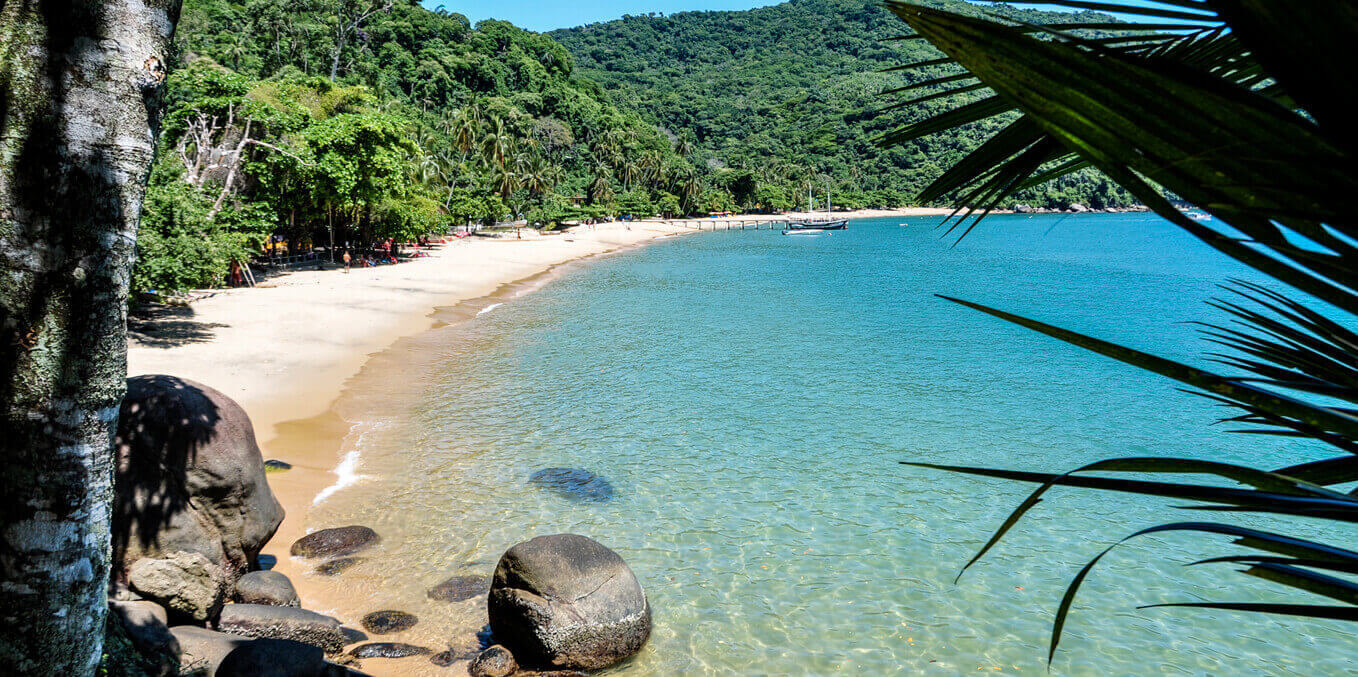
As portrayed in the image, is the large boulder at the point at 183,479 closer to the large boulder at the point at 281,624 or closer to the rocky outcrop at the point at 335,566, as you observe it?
the large boulder at the point at 281,624

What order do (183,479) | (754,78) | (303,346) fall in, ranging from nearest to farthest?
(183,479) → (303,346) → (754,78)

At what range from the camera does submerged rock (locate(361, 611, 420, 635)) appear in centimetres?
775

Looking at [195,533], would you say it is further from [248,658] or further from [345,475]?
[345,475]

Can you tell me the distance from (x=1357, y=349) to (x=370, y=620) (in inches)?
325

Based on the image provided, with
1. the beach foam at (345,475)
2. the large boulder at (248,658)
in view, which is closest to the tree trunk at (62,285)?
the large boulder at (248,658)

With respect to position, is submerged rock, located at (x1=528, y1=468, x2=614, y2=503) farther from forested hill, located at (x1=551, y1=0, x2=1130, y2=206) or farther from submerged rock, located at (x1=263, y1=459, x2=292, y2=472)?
forested hill, located at (x1=551, y1=0, x2=1130, y2=206)

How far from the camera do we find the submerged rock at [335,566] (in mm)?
8789

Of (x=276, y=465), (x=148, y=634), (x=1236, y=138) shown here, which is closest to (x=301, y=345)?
(x=276, y=465)

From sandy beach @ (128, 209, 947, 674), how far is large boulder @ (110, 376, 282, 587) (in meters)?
1.11

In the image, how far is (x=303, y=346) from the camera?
1883 centimetres

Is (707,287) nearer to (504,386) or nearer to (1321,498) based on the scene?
(504,386)

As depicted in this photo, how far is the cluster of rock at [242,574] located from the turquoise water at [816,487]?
0.57 m

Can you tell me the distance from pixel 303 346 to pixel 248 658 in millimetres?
14631

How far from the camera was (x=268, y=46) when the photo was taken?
199 feet
